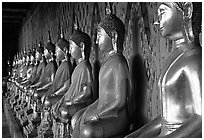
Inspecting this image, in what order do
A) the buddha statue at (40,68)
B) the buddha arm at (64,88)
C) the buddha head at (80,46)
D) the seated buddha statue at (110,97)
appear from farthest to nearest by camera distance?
the buddha statue at (40,68) → the buddha arm at (64,88) → the buddha head at (80,46) → the seated buddha statue at (110,97)

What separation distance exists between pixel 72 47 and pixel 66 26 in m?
1.10

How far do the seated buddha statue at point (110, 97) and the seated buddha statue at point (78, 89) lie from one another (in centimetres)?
9

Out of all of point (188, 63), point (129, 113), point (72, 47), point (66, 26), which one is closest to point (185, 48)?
point (188, 63)

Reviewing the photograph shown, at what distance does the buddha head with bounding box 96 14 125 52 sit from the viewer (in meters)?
1.40

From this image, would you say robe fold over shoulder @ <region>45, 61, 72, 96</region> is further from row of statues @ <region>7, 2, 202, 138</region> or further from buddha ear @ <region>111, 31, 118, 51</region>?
buddha ear @ <region>111, 31, 118, 51</region>

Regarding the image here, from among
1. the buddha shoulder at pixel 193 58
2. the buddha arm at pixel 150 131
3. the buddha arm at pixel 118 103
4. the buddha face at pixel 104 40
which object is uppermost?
the buddha face at pixel 104 40

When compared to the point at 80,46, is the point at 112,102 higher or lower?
lower

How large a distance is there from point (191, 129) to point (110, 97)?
1.90ft

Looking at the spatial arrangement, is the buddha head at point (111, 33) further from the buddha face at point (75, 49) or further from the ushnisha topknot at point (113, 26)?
the buddha face at point (75, 49)

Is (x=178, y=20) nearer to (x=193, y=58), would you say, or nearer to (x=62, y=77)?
(x=193, y=58)

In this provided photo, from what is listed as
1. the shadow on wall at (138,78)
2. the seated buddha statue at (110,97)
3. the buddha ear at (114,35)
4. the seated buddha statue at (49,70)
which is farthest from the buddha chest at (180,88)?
the seated buddha statue at (49,70)

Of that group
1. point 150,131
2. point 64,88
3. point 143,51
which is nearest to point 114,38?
point 143,51

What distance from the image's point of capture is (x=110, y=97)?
1.33 m

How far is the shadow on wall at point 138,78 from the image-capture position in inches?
60.9
